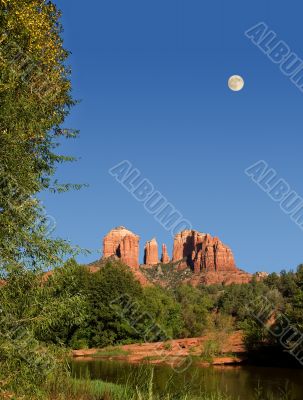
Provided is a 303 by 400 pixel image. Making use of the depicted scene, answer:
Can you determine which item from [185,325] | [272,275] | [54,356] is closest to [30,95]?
[54,356]

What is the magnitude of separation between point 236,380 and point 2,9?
34.8 meters

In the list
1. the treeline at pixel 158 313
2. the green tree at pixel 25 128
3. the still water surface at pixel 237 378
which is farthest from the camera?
the treeline at pixel 158 313

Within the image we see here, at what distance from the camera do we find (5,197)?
12492mm

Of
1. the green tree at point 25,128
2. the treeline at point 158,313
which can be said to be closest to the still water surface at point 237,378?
the treeline at point 158,313

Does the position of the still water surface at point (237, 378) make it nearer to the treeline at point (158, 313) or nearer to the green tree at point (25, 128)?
the treeline at point (158, 313)

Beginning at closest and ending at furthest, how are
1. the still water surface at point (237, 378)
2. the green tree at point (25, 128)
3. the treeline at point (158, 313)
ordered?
the green tree at point (25, 128)
the still water surface at point (237, 378)
the treeline at point (158, 313)

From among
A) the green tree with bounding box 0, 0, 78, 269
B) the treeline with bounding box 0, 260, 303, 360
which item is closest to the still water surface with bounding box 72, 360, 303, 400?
the treeline with bounding box 0, 260, 303, 360

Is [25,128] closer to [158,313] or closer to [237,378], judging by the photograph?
[237,378]

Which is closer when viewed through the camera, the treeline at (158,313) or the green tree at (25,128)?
the green tree at (25,128)

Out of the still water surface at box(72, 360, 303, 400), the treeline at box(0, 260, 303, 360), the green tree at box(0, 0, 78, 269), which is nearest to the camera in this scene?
the green tree at box(0, 0, 78, 269)

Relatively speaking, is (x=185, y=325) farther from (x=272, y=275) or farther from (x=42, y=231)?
(x=42, y=231)

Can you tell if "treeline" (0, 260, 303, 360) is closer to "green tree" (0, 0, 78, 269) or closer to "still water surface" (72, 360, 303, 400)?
"still water surface" (72, 360, 303, 400)

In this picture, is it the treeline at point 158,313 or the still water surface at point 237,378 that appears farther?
the treeline at point 158,313

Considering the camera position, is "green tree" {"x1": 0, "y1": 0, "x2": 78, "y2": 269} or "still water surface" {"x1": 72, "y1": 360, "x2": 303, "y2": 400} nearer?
"green tree" {"x1": 0, "y1": 0, "x2": 78, "y2": 269}
